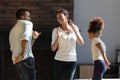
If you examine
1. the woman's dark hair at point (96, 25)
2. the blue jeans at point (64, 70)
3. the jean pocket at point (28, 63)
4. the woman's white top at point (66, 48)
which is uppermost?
the woman's dark hair at point (96, 25)

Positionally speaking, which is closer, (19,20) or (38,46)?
(19,20)

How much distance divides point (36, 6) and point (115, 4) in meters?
1.52

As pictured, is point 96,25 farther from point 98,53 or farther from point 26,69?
point 26,69

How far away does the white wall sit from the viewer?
5.98 meters

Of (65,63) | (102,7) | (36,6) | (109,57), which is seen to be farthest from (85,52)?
(65,63)

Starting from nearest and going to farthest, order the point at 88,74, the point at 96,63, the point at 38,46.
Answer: the point at 96,63 < the point at 38,46 < the point at 88,74

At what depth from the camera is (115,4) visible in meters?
6.05

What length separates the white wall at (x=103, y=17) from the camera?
598cm

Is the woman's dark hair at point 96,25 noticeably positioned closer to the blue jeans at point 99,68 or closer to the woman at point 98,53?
the woman at point 98,53

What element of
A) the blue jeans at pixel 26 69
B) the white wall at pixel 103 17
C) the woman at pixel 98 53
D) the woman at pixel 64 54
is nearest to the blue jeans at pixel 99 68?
the woman at pixel 98 53

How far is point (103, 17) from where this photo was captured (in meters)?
6.05

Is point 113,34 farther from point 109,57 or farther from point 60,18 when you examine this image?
point 60,18

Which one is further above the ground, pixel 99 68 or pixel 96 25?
pixel 96 25

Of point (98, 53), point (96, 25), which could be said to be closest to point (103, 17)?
point (96, 25)
